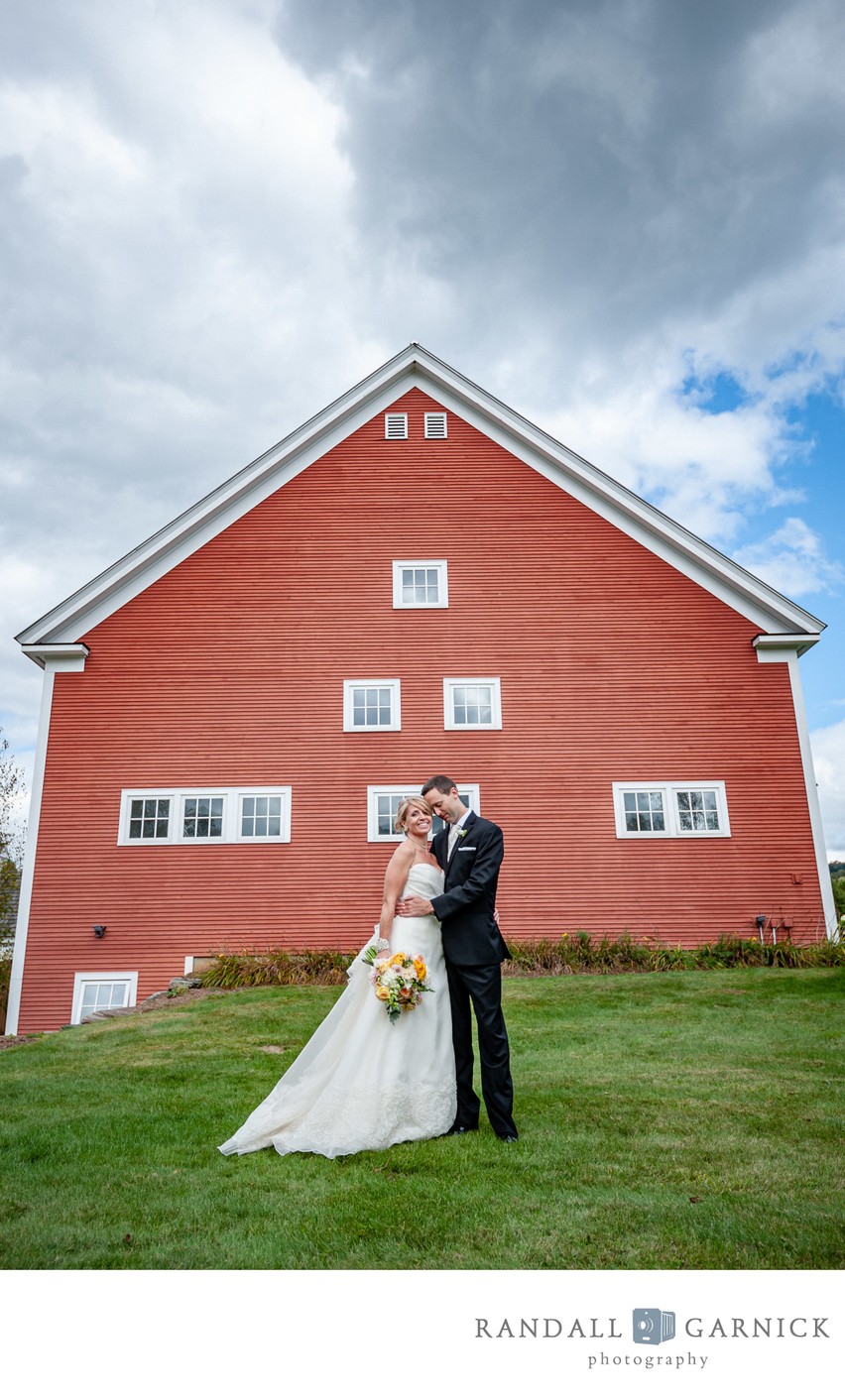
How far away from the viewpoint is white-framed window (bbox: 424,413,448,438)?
16578 mm

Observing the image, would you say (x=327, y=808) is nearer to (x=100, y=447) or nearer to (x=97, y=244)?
(x=97, y=244)

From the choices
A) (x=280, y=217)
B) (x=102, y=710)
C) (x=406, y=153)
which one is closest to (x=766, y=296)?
(x=406, y=153)

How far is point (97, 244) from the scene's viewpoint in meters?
13.9

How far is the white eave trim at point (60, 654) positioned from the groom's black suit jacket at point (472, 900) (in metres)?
11.9

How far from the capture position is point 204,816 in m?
14.5

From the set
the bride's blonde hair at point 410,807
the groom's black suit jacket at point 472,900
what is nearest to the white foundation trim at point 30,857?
→ the bride's blonde hair at point 410,807

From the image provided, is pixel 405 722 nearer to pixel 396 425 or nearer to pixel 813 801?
pixel 396 425

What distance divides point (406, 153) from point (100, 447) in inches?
845

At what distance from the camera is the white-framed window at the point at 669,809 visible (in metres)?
14.7

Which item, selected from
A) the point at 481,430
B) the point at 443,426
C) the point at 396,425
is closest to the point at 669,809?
the point at 481,430

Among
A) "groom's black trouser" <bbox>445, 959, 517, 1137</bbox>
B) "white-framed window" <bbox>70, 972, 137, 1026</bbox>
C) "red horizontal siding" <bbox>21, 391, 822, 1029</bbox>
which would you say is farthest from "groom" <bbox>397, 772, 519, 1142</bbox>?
"white-framed window" <bbox>70, 972, 137, 1026</bbox>

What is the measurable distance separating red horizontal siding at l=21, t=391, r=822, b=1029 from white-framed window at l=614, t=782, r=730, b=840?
8.0 inches

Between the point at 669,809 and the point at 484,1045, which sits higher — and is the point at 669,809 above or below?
above

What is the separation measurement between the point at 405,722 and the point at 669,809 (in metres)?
5.08
